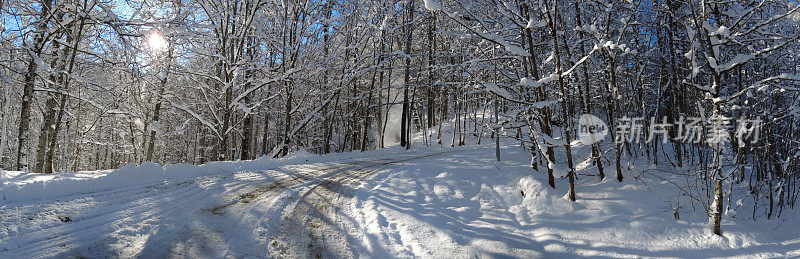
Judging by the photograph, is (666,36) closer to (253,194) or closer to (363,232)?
(363,232)

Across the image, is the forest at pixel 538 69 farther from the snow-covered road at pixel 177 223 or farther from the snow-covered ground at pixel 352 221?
the snow-covered road at pixel 177 223

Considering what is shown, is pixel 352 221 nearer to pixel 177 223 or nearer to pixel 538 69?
pixel 177 223

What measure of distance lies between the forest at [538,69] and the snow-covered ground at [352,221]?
484 mm

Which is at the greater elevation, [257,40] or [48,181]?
[257,40]

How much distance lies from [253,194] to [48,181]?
335 centimetres

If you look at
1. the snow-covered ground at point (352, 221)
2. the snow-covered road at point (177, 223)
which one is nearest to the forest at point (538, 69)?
the snow-covered ground at point (352, 221)

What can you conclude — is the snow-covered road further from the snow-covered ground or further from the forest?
the forest

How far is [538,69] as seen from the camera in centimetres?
918

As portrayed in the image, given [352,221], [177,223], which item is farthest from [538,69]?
[177,223]

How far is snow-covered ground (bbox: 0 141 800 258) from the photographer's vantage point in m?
4.10

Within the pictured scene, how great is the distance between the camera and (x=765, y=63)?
7527mm

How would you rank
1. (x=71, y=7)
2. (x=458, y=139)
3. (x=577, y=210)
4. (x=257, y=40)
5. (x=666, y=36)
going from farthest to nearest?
(x=458, y=139), (x=257, y=40), (x=666, y=36), (x=71, y=7), (x=577, y=210)

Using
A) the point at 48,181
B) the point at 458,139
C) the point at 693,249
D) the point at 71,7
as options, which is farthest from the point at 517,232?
the point at 458,139

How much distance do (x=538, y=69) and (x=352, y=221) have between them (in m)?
6.28
